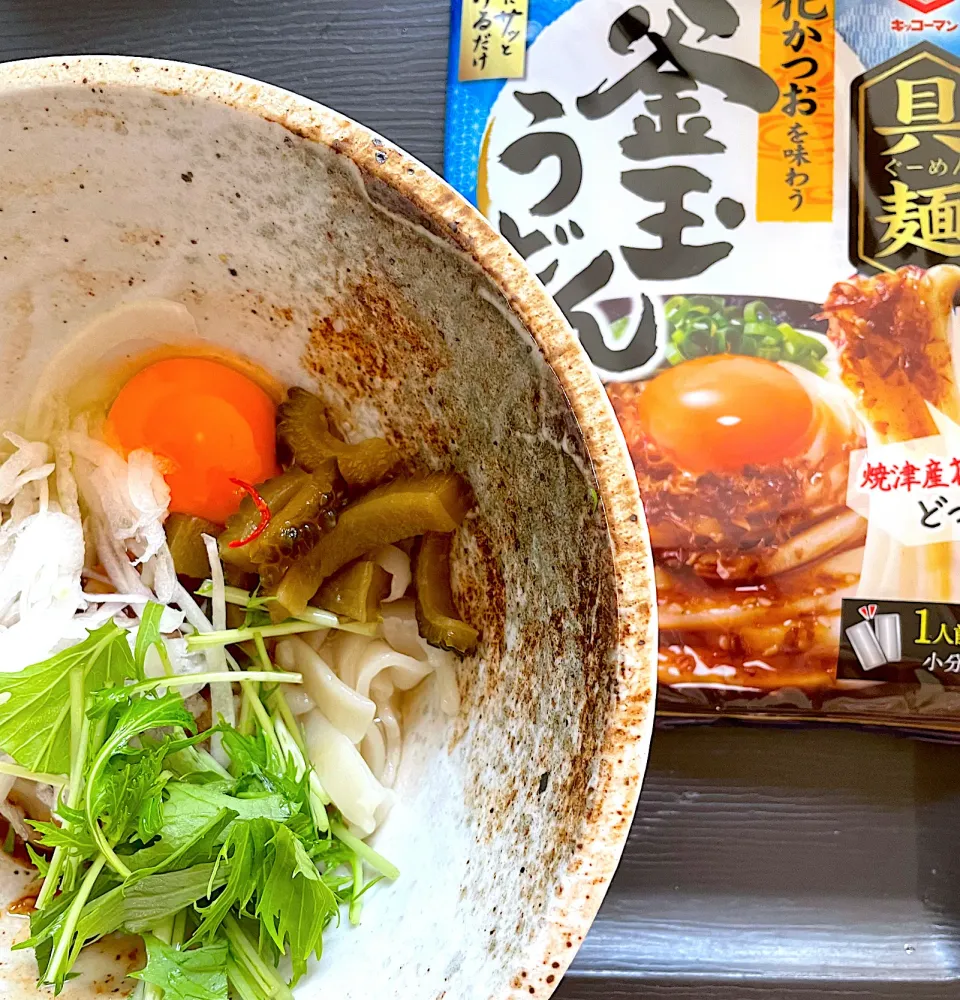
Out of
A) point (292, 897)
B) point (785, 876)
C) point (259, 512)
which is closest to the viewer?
point (292, 897)

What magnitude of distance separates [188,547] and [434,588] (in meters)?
0.23

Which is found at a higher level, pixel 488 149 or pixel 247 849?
pixel 488 149

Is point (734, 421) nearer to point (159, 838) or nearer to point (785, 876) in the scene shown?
point (785, 876)

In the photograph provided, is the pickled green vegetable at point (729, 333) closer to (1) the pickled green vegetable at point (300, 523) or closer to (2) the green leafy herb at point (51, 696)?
(1) the pickled green vegetable at point (300, 523)

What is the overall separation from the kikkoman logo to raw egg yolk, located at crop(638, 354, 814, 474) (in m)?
0.47

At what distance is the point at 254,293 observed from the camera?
73 cm

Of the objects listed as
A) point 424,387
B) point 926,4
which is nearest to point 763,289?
point 926,4

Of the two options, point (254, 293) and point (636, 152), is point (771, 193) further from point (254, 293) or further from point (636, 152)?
point (254, 293)

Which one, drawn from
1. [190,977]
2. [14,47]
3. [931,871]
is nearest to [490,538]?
[190,977]

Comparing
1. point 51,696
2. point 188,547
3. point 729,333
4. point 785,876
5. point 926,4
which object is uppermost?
point 926,4

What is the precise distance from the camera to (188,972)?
0.63 m

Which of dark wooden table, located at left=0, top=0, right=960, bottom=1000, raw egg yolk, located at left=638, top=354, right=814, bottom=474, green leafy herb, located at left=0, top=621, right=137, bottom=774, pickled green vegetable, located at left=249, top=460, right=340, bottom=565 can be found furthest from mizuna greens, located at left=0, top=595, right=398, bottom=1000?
raw egg yolk, located at left=638, top=354, right=814, bottom=474

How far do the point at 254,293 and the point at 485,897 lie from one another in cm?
53

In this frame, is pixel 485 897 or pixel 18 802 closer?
pixel 485 897
